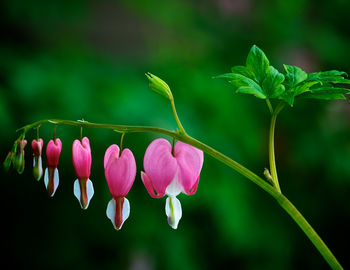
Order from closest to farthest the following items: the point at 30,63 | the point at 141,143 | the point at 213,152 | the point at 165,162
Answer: the point at 213,152
the point at 165,162
the point at 141,143
the point at 30,63

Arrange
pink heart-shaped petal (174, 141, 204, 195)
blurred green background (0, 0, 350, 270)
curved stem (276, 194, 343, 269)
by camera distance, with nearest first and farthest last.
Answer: curved stem (276, 194, 343, 269)
pink heart-shaped petal (174, 141, 204, 195)
blurred green background (0, 0, 350, 270)

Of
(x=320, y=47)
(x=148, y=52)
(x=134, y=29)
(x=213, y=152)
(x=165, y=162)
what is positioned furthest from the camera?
(x=134, y=29)

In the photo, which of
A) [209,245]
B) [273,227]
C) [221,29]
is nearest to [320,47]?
[221,29]

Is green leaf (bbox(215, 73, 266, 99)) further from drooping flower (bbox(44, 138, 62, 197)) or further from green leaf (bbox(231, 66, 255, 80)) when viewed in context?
drooping flower (bbox(44, 138, 62, 197))

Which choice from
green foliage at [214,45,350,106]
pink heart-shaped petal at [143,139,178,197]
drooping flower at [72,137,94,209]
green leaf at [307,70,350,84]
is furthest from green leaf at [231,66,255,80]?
drooping flower at [72,137,94,209]

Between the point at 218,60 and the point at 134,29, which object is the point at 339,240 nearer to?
the point at 218,60

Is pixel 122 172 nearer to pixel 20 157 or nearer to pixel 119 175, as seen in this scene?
pixel 119 175

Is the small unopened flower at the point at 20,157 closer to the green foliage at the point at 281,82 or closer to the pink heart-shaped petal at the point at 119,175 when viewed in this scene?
the pink heart-shaped petal at the point at 119,175

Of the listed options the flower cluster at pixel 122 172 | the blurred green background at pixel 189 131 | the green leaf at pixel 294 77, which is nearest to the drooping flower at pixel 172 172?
the flower cluster at pixel 122 172
